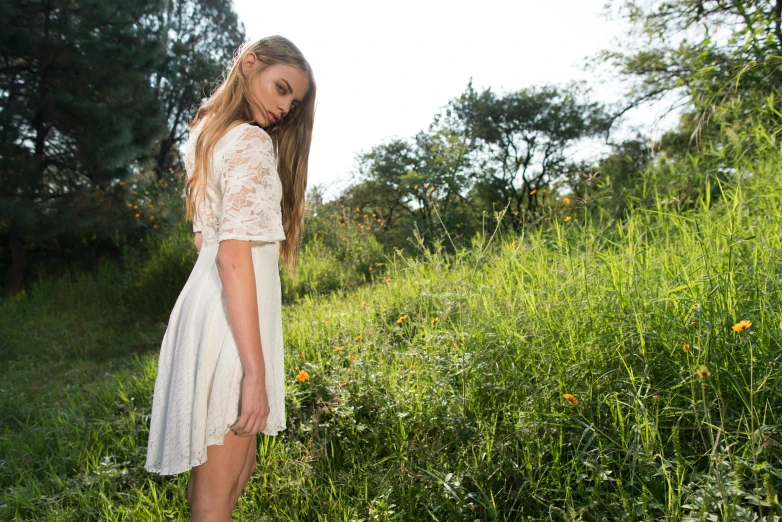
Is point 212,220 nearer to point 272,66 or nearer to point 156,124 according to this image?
point 272,66

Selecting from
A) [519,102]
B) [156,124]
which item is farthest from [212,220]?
[519,102]

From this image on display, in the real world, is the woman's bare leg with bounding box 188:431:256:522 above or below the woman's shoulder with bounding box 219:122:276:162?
below

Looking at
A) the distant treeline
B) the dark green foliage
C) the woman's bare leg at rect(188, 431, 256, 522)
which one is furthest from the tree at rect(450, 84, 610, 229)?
the woman's bare leg at rect(188, 431, 256, 522)

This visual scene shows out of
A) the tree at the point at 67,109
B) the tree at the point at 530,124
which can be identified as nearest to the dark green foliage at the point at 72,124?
the tree at the point at 67,109

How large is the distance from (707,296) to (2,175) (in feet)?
28.2

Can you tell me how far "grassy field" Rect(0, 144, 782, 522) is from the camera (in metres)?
1.70

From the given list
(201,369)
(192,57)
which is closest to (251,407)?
(201,369)

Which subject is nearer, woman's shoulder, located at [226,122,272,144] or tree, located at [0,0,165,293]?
woman's shoulder, located at [226,122,272,144]

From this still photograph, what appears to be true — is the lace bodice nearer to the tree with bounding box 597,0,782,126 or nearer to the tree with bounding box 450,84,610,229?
the tree with bounding box 597,0,782,126

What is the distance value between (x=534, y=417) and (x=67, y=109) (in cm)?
825

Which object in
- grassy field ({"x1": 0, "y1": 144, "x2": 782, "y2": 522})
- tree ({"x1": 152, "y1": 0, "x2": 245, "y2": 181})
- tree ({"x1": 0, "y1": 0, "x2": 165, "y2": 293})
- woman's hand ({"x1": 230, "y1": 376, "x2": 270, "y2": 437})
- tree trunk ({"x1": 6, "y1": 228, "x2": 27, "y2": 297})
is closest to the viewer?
woman's hand ({"x1": 230, "y1": 376, "x2": 270, "y2": 437})

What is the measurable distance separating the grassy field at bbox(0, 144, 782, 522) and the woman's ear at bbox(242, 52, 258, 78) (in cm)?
135

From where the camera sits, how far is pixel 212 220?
1.53 meters

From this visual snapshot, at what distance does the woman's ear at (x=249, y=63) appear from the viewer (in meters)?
1.59
